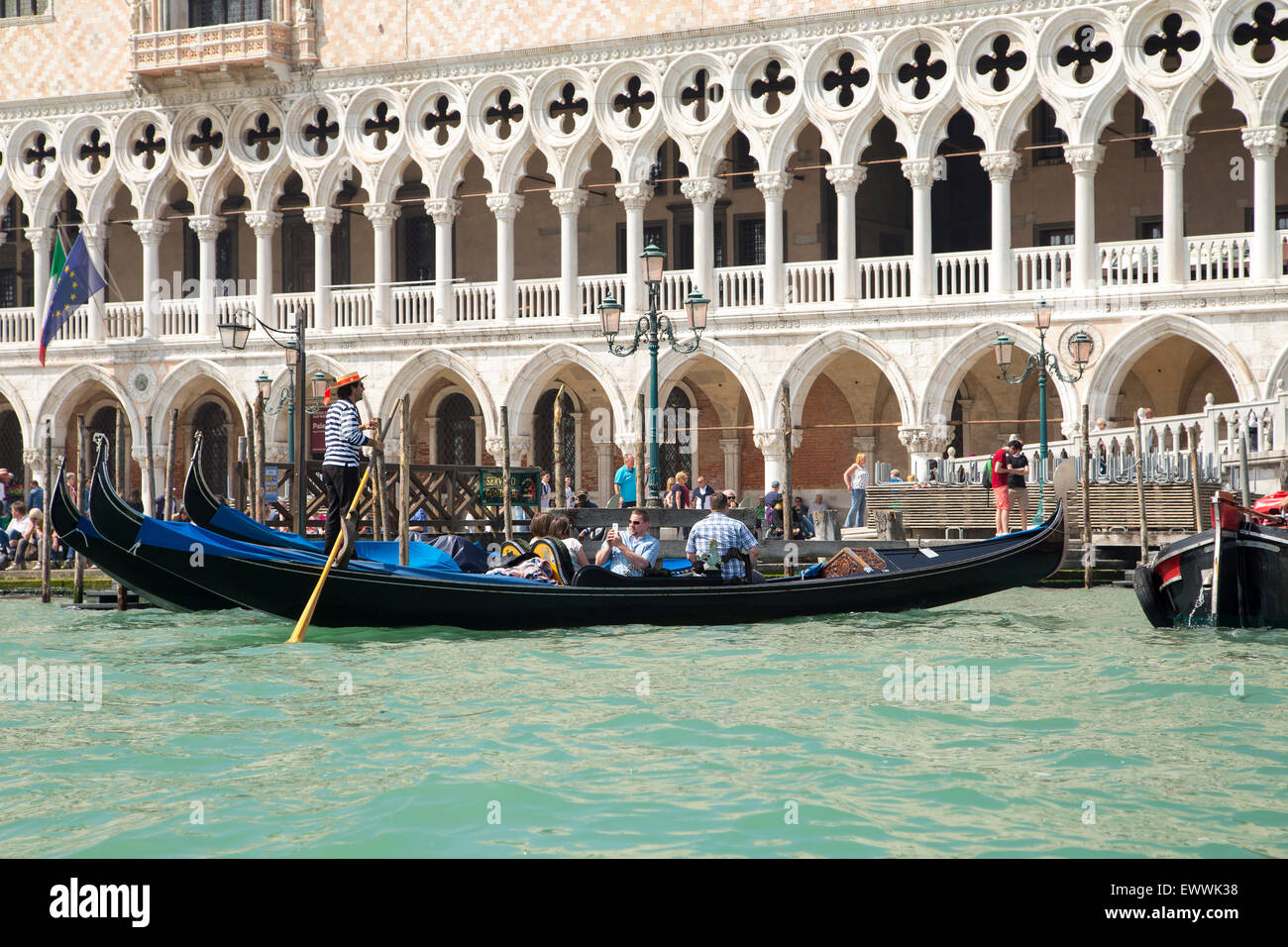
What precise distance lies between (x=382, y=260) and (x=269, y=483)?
21.0 ft

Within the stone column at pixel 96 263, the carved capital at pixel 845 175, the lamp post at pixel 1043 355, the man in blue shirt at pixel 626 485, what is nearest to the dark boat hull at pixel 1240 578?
the lamp post at pixel 1043 355

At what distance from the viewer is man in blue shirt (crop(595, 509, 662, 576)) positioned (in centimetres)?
1012

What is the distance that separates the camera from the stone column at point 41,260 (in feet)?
69.8

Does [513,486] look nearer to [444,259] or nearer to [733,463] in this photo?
[444,259]

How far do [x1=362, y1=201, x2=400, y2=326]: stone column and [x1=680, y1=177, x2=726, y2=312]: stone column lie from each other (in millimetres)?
3854

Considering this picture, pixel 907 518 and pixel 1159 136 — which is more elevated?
pixel 1159 136

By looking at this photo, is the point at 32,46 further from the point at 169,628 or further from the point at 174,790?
the point at 174,790

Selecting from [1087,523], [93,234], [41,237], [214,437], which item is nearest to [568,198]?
[93,234]

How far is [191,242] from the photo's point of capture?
22828mm

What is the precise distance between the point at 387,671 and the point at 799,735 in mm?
2658

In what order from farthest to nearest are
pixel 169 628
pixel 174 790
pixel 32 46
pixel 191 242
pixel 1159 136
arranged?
pixel 191 242, pixel 32 46, pixel 1159 136, pixel 169 628, pixel 174 790

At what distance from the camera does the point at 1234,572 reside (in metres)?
9.37

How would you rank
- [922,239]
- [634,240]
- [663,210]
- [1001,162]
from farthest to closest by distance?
[663,210]
[634,240]
[922,239]
[1001,162]
